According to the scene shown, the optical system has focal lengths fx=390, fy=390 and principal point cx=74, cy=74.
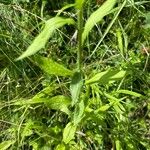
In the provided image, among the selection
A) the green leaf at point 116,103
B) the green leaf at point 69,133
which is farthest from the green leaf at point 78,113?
the green leaf at point 116,103

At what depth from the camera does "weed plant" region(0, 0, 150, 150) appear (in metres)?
1.43

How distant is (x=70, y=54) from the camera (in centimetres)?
171

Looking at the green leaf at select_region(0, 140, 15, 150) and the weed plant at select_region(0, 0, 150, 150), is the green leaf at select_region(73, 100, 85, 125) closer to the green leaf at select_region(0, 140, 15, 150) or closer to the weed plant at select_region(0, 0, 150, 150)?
the weed plant at select_region(0, 0, 150, 150)

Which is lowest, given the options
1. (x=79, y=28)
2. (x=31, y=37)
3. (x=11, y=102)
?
(x=11, y=102)

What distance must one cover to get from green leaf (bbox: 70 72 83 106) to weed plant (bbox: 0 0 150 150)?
0.11 m

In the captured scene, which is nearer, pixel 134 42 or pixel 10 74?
pixel 10 74

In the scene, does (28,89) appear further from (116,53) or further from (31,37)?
(116,53)

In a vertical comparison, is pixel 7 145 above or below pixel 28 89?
below

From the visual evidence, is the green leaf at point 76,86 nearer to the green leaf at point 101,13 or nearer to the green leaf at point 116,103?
the green leaf at point 101,13

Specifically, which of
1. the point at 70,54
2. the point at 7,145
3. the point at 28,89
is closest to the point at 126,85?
the point at 70,54

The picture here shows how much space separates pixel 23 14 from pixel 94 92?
1.56 feet

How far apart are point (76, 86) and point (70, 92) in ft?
0.92

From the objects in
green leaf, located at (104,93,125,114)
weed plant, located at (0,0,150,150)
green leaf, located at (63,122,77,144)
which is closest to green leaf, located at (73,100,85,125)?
weed plant, located at (0,0,150,150)

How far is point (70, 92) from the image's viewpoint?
143cm
